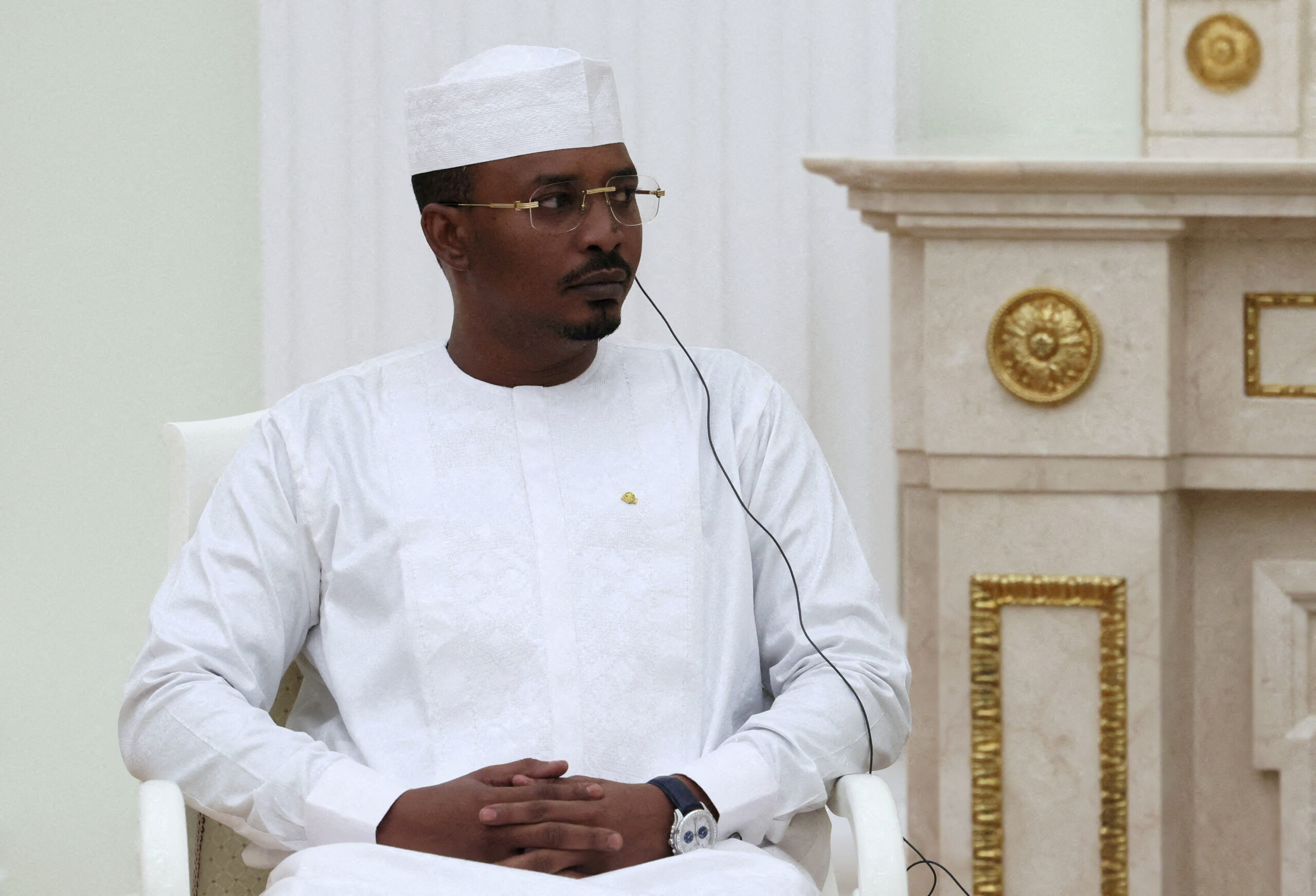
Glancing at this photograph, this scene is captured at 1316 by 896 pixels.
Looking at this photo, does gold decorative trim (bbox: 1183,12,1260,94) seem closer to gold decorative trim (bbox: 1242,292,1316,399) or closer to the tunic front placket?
gold decorative trim (bbox: 1242,292,1316,399)

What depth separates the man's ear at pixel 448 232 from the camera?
2.20 meters

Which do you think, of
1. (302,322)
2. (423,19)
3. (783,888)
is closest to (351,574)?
(783,888)

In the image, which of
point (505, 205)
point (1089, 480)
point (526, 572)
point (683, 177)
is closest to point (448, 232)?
point (505, 205)

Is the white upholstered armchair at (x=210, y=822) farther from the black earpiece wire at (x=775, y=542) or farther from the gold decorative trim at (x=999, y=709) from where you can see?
the gold decorative trim at (x=999, y=709)

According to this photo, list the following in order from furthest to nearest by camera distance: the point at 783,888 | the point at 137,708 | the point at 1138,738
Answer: the point at 1138,738 → the point at 137,708 → the point at 783,888

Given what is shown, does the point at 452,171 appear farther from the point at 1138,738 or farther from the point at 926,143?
the point at 1138,738

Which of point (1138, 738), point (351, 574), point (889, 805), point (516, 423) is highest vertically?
point (516, 423)

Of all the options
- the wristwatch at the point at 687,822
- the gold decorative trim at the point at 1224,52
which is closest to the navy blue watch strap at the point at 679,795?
the wristwatch at the point at 687,822

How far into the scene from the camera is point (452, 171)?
7.22ft

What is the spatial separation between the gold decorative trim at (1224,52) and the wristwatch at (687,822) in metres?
1.89

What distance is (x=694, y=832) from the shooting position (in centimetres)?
190

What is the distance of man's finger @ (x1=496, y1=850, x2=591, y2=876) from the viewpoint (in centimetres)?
183

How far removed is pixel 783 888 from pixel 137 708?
0.80 m

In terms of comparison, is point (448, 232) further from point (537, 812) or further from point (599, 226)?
point (537, 812)
